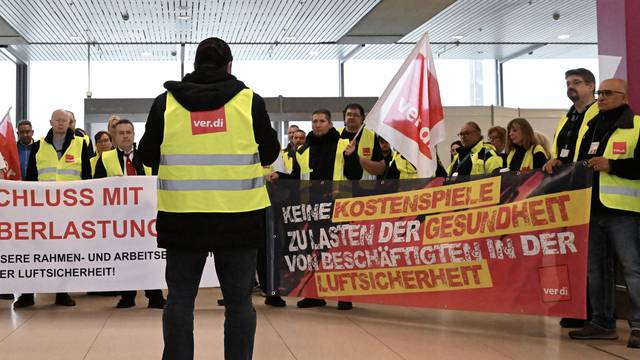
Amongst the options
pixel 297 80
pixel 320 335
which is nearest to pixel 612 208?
pixel 320 335

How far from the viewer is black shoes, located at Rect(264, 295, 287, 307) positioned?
5.89 meters

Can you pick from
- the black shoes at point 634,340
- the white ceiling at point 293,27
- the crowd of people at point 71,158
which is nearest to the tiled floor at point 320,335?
the black shoes at point 634,340

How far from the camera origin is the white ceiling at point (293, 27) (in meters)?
12.0

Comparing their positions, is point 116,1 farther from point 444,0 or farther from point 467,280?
point 467,280

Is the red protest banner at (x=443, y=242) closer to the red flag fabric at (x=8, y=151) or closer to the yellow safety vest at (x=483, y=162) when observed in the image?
the yellow safety vest at (x=483, y=162)

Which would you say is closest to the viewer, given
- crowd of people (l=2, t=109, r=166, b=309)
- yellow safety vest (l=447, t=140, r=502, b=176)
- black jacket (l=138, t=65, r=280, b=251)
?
black jacket (l=138, t=65, r=280, b=251)

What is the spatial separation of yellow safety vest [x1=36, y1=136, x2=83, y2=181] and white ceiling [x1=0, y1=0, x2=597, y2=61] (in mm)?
5610

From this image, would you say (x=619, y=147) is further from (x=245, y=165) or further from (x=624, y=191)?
(x=245, y=165)

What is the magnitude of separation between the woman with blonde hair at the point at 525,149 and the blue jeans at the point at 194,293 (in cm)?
338

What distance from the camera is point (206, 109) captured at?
2.83 meters

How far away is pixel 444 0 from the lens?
38.2 feet

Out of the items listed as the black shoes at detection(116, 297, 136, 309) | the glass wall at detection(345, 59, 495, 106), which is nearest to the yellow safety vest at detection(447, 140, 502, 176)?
the black shoes at detection(116, 297, 136, 309)

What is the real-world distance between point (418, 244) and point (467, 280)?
0.43 metres

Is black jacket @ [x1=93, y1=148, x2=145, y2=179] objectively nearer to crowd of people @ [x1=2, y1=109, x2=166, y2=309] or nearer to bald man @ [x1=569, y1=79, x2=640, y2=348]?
crowd of people @ [x1=2, y1=109, x2=166, y2=309]
